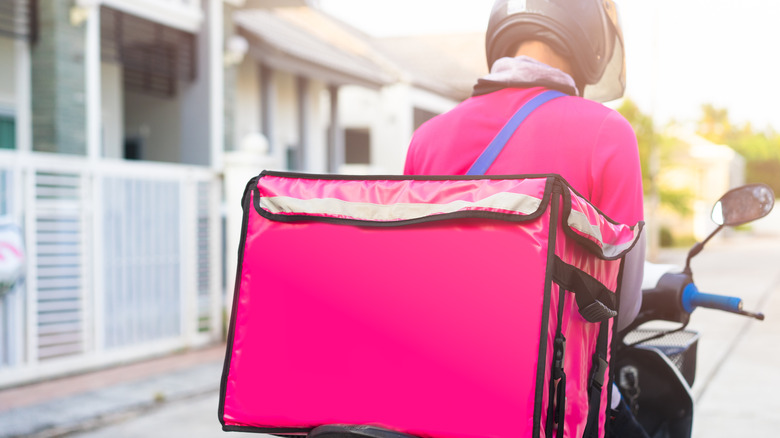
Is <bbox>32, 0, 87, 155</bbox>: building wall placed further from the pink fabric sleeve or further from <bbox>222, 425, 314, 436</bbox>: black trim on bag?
the pink fabric sleeve

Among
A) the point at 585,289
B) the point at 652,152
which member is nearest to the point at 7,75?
the point at 585,289

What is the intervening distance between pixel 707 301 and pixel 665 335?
6.5 inches

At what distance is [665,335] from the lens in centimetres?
214

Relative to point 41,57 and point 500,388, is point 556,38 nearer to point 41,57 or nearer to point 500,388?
point 500,388

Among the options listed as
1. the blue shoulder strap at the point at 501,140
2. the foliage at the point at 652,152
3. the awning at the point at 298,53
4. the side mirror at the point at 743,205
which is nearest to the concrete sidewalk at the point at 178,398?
the side mirror at the point at 743,205

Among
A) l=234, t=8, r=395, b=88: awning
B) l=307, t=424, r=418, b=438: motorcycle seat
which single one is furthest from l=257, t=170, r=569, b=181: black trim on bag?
l=234, t=8, r=395, b=88: awning

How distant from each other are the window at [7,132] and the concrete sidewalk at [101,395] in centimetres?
386

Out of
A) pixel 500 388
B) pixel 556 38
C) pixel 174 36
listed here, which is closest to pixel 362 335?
pixel 500 388

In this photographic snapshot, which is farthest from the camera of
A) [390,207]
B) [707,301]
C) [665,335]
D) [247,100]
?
[247,100]

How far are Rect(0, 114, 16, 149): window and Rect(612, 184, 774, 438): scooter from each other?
8576 mm

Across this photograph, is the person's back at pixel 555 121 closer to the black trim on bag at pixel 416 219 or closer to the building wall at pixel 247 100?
the black trim on bag at pixel 416 219

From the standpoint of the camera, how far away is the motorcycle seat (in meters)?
1.38

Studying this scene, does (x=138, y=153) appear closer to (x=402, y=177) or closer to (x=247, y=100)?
(x=247, y=100)

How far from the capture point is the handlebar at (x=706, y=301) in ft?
6.55
